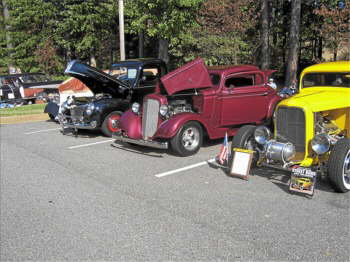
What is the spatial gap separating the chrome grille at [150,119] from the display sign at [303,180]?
3.30 metres

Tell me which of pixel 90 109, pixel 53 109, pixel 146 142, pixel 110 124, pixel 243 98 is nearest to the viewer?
pixel 146 142

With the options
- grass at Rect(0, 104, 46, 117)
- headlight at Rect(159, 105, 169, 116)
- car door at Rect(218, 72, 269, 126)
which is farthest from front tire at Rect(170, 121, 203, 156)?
grass at Rect(0, 104, 46, 117)

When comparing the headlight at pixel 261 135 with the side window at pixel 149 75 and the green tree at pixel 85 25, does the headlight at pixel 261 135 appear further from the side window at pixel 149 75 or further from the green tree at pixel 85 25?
the green tree at pixel 85 25

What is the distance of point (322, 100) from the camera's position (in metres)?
5.35

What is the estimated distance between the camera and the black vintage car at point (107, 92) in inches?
356

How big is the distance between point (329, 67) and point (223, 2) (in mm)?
8915

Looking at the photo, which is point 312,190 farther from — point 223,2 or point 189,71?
point 223,2

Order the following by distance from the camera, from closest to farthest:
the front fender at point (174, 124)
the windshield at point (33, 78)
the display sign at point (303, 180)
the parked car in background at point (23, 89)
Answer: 1. the display sign at point (303, 180)
2. the front fender at point (174, 124)
3. the parked car in background at point (23, 89)
4. the windshield at point (33, 78)

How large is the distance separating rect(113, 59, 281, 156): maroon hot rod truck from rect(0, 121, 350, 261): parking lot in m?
0.53

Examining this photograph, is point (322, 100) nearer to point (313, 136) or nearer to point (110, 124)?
point (313, 136)

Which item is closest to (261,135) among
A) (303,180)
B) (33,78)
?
(303,180)

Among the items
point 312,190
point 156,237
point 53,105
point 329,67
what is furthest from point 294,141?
point 53,105

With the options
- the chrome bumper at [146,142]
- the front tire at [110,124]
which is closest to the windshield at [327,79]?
the chrome bumper at [146,142]

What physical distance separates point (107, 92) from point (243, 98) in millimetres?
4011
